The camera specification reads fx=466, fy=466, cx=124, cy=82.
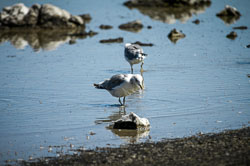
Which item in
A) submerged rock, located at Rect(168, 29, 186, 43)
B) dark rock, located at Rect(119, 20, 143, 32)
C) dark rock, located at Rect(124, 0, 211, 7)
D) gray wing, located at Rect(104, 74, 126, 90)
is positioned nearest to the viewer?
gray wing, located at Rect(104, 74, 126, 90)

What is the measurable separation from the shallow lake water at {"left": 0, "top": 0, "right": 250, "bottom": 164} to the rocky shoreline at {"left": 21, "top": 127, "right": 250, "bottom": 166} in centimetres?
61

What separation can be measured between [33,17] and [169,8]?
50.2 ft

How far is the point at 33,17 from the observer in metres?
32.7

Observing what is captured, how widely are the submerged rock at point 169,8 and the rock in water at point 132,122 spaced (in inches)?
1035

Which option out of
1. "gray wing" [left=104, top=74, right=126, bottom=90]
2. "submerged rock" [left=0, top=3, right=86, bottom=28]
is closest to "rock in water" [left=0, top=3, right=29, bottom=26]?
"submerged rock" [left=0, top=3, right=86, bottom=28]

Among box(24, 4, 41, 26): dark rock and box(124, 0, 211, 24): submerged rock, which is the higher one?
box(124, 0, 211, 24): submerged rock

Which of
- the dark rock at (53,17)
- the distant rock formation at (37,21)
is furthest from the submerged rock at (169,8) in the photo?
the dark rock at (53,17)

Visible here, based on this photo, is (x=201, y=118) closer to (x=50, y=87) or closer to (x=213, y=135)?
(x=213, y=135)

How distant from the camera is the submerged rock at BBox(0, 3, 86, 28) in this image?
3259 cm

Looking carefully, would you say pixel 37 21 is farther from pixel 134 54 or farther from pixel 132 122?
pixel 132 122

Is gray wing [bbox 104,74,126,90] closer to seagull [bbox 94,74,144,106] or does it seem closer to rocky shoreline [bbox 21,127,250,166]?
seagull [bbox 94,74,144,106]

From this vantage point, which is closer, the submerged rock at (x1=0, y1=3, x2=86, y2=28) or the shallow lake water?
the shallow lake water

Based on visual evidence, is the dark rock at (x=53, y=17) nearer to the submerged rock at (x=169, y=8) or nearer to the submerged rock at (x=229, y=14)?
the submerged rock at (x=169, y=8)

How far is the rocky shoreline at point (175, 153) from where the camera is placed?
8008mm
